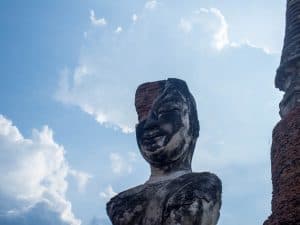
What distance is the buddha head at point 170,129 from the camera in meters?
4.61

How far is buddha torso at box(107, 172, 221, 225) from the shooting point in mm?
4074

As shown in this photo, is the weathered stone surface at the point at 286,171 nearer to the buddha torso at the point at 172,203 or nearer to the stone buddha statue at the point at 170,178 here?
the stone buddha statue at the point at 170,178

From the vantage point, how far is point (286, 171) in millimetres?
13602

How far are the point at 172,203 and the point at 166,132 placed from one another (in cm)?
64

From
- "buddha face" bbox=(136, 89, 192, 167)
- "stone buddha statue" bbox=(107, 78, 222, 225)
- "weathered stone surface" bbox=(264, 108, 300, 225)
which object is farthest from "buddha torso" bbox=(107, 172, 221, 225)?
"weathered stone surface" bbox=(264, 108, 300, 225)

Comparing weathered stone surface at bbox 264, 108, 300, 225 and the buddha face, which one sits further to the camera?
weathered stone surface at bbox 264, 108, 300, 225

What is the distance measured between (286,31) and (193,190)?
1226 centimetres

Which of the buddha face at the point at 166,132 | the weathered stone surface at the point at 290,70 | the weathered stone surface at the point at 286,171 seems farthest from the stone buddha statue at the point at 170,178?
the weathered stone surface at the point at 290,70

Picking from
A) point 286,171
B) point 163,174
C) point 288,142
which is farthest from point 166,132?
point 288,142

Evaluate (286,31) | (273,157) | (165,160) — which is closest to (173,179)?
(165,160)

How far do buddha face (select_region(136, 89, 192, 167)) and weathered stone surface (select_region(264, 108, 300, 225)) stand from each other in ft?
28.5

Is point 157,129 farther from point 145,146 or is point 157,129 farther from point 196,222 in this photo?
point 196,222

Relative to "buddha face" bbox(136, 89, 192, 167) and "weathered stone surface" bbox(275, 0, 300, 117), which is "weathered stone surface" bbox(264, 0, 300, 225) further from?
"buddha face" bbox(136, 89, 192, 167)

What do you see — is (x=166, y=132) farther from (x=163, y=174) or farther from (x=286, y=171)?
(x=286, y=171)
